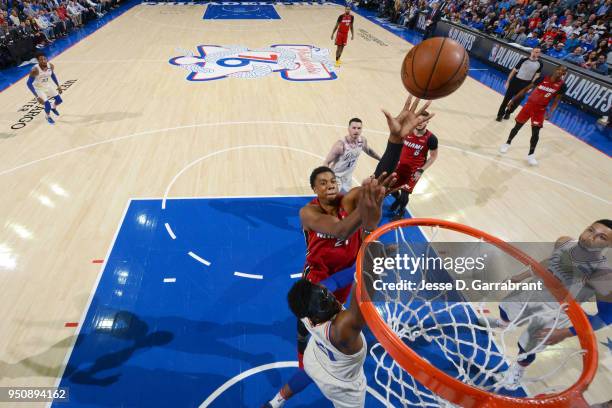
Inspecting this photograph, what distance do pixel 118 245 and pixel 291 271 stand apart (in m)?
2.31

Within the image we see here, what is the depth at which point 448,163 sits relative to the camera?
21.8 ft

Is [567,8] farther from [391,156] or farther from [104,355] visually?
[104,355]

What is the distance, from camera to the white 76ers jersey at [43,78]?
6.84 meters

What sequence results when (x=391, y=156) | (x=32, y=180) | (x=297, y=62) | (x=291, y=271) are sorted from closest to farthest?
(x=391, y=156)
(x=291, y=271)
(x=32, y=180)
(x=297, y=62)

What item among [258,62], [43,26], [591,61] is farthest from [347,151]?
[43,26]

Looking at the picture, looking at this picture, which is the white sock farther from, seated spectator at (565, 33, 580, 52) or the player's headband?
seated spectator at (565, 33, 580, 52)

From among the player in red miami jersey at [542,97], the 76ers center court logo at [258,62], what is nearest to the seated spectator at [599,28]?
the player in red miami jersey at [542,97]

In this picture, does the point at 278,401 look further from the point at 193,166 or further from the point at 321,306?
the point at 193,166

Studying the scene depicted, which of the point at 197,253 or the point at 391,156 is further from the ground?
the point at 391,156

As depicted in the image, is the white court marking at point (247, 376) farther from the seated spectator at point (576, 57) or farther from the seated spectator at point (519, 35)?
the seated spectator at point (519, 35)

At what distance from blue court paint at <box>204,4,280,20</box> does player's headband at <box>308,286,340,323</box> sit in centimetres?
1927

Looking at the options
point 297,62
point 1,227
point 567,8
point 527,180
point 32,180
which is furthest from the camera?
point 567,8

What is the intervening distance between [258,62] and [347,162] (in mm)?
8564

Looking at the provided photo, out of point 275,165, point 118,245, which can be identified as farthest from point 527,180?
point 118,245
